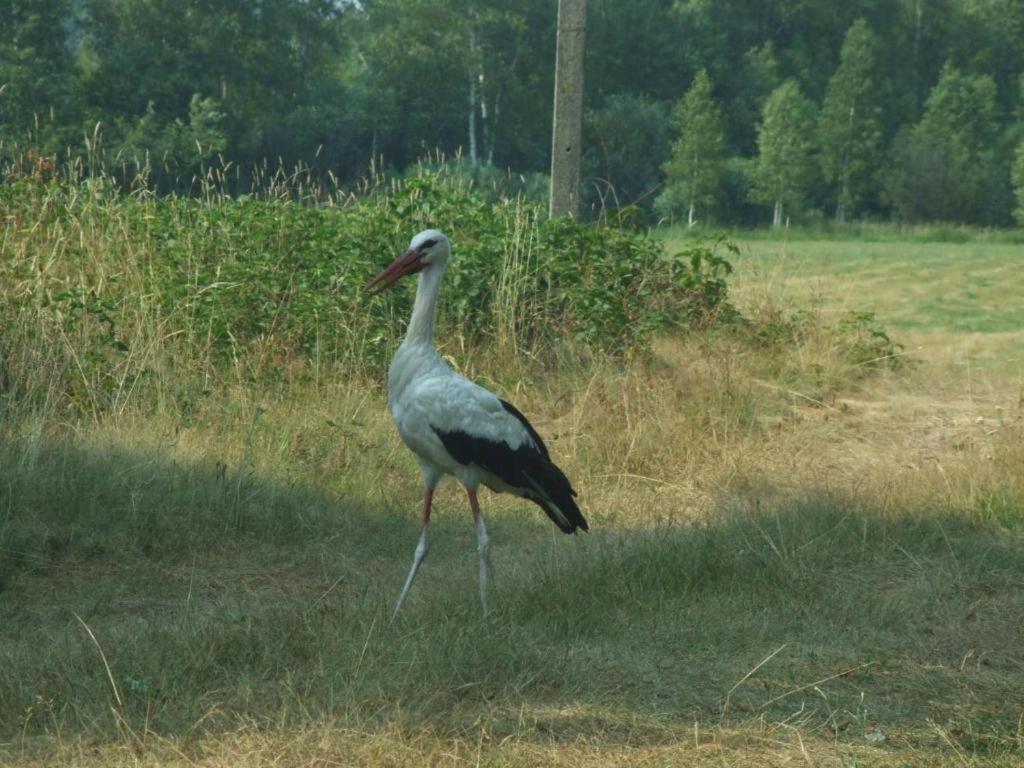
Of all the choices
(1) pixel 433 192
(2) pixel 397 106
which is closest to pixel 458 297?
(1) pixel 433 192

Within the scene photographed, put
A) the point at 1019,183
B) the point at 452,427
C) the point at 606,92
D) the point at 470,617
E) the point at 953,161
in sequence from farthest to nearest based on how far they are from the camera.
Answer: the point at 1019,183
the point at 953,161
the point at 606,92
the point at 452,427
the point at 470,617

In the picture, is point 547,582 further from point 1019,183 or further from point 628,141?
point 1019,183

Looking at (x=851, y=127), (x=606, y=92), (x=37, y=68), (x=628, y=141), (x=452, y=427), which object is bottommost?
(x=452, y=427)

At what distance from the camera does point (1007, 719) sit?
4.64 metres

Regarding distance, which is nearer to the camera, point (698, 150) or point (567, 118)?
point (567, 118)

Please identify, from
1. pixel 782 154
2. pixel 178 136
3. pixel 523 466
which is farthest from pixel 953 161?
pixel 523 466

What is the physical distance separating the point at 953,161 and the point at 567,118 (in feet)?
129

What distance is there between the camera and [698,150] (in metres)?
43.1

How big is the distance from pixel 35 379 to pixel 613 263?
4.59 m

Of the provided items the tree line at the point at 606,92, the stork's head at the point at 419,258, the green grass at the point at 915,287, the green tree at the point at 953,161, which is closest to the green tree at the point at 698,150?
the tree line at the point at 606,92

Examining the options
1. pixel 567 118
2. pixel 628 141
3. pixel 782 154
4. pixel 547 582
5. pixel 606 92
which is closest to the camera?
pixel 547 582

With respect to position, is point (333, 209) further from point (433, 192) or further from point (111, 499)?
Answer: point (111, 499)

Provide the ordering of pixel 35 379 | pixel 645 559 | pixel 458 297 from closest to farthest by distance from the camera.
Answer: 1. pixel 645 559
2. pixel 35 379
3. pixel 458 297

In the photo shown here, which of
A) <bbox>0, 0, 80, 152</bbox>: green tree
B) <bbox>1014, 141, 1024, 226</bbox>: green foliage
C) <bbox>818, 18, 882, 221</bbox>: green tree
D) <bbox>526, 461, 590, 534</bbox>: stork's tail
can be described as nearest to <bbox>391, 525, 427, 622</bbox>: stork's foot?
<bbox>526, 461, 590, 534</bbox>: stork's tail
